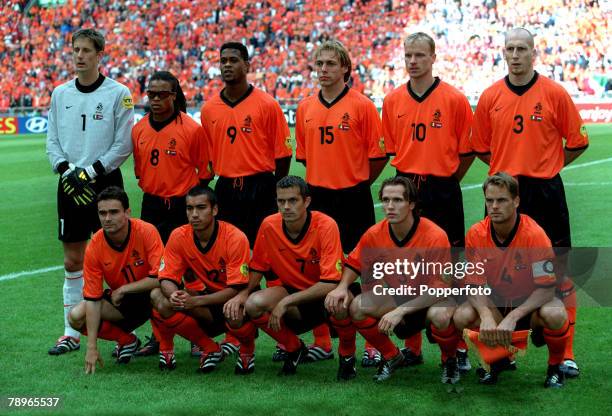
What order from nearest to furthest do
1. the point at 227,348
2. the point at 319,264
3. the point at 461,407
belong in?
the point at 461,407 < the point at 319,264 < the point at 227,348

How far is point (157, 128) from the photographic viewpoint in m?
5.73

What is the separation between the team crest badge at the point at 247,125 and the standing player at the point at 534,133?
59.5 inches

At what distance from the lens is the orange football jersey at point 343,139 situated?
5.68 metres

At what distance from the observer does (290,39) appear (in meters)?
28.8

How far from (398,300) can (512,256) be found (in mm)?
648

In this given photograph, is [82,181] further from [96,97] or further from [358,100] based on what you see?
[358,100]

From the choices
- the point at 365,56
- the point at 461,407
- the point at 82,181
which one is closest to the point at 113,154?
the point at 82,181

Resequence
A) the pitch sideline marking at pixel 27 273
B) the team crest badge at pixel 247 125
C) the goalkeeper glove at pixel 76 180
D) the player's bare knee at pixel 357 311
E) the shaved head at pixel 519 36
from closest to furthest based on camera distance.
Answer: the player's bare knee at pixel 357 311, the shaved head at pixel 519 36, the goalkeeper glove at pixel 76 180, the team crest badge at pixel 247 125, the pitch sideline marking at pixel 27 273

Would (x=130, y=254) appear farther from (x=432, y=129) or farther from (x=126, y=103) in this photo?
(x=432, y=129)

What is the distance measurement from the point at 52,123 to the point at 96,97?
35cm

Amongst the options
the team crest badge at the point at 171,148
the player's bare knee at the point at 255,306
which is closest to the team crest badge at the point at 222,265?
the player's bare knee at the point at 255,306

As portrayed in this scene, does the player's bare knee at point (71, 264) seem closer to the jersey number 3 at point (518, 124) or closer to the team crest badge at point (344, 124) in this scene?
the team crest badge at point (344, 124)

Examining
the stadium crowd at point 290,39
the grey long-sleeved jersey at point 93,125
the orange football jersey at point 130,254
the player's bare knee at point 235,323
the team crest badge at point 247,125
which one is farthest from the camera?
the stadium crowd at point 290,39

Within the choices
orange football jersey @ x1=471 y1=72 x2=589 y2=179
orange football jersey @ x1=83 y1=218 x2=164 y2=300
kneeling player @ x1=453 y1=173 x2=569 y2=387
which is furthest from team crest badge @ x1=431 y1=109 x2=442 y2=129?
orange football jersey @ x1=83 y1=218 x2=164 y2=300
